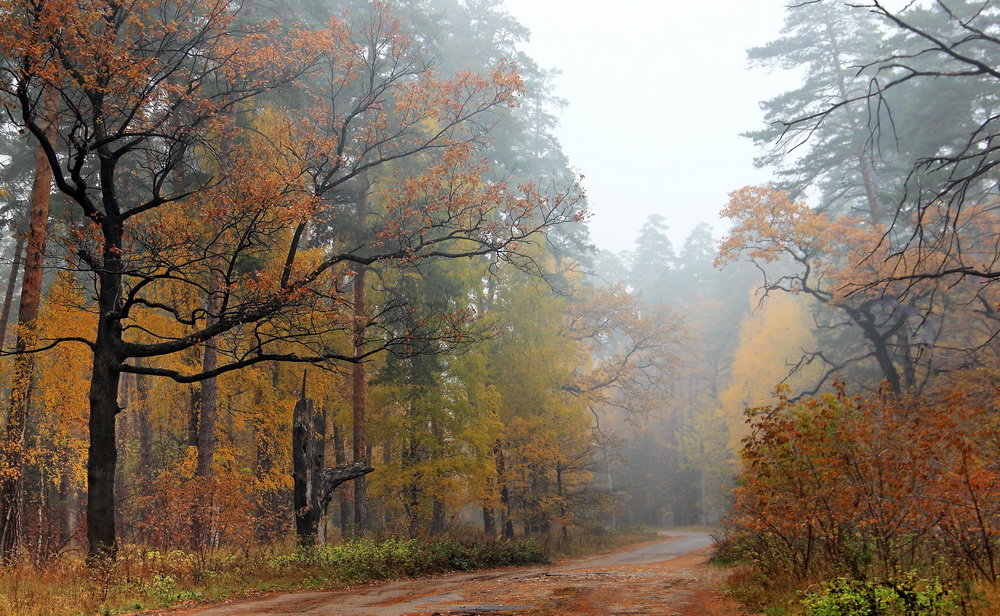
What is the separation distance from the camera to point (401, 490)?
19.3 m

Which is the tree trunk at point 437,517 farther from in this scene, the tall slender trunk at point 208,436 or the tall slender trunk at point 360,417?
the tall slender trunk at point 208,436

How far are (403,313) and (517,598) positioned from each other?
9.15 metres

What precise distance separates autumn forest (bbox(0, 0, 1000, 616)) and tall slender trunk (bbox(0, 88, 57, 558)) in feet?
0.33

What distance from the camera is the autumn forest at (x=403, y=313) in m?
8.81

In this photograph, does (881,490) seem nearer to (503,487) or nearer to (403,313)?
(403,313)

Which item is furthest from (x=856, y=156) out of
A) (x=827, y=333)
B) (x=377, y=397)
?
(x=377, y=397)

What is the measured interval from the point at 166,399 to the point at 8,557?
7639 mm


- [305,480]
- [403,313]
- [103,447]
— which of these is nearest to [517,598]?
[305,480]

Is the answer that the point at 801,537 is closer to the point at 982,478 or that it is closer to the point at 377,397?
the point at 982,478

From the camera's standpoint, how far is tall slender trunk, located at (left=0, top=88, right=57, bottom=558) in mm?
12336

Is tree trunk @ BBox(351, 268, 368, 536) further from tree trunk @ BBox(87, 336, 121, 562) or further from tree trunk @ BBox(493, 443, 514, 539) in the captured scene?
tree trunk @ BBox(87, 336, 121, 562)

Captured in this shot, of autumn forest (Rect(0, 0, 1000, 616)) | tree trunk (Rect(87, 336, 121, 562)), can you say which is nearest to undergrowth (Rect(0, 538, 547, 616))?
autumn forest (Rect(0, 0, 1000, 616))

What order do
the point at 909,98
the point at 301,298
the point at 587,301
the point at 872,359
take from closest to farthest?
the point at 301,298 < the point at 909,98 < the point at 872,359 < the point at 587,301

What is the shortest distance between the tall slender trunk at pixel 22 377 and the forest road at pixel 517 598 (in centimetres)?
577
